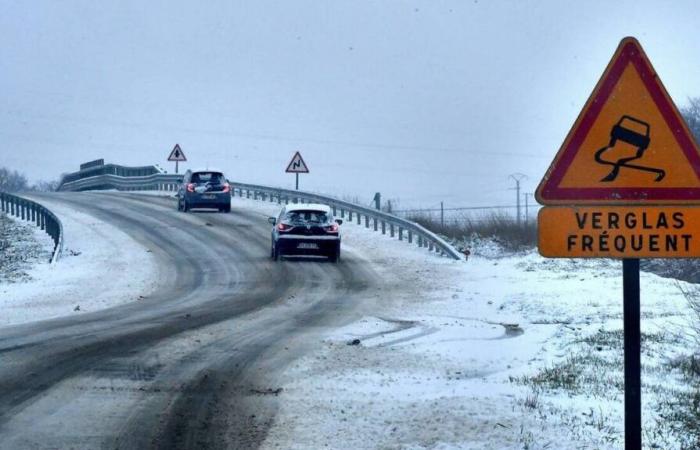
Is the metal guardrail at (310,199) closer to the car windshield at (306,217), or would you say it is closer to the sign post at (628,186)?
the car windshield at (306,217)

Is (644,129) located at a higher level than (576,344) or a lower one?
higher

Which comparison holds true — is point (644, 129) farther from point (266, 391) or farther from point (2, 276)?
point (2, 276)

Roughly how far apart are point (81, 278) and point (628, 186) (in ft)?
61.2

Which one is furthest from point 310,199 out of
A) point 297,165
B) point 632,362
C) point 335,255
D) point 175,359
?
point 632,362

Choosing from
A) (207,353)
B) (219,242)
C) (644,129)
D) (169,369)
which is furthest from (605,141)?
(219,242)

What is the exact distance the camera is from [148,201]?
141 feet

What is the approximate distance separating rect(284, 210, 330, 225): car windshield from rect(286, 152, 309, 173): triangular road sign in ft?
41.5

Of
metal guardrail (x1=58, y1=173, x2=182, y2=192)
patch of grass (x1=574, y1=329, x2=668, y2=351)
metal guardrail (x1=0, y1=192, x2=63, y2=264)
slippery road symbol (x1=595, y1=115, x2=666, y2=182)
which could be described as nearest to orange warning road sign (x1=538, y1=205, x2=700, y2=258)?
slippery road symbol (x1=595, y1=115, x2=666, y2=182)

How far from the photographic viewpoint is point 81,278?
2214 centimetres

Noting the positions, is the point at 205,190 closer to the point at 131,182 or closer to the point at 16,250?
the point at 16,250

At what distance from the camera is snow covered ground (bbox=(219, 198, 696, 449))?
7199 mm

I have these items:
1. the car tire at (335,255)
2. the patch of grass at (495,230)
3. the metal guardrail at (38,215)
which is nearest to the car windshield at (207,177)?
the metal guardrail at (38,215)

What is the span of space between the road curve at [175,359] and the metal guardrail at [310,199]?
5.96 meters

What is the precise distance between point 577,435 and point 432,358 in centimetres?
441
